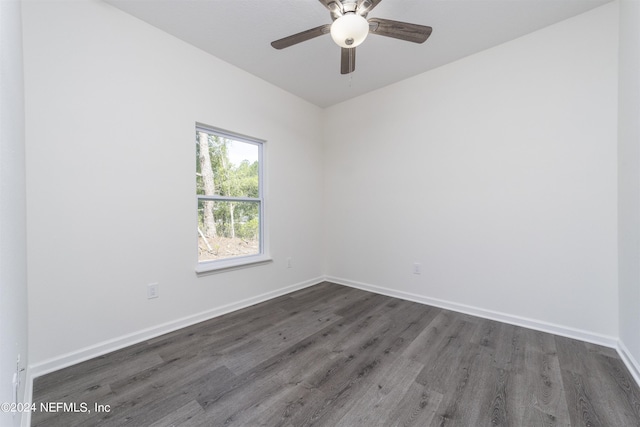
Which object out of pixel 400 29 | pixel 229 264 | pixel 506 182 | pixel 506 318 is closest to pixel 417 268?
pixel 506 318

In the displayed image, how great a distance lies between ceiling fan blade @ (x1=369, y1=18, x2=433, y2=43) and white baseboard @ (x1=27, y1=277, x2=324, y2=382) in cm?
287

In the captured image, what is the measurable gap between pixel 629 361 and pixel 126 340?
3744mm

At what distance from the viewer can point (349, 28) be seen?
1522 mm

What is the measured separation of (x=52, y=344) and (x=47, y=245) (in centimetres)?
69

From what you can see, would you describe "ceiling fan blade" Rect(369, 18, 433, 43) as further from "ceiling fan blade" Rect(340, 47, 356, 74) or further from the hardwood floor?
the hardwood floor

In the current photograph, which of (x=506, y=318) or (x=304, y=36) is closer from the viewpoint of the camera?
(x=304, y=36)

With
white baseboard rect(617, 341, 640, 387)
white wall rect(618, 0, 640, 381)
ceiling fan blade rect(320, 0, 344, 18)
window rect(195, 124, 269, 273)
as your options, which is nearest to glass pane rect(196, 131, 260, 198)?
window rect(195, 124, 269, 273)

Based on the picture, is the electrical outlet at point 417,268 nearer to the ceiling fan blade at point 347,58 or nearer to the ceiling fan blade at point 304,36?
the ceiling fan blade at point 347,58

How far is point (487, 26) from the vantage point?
2227mm

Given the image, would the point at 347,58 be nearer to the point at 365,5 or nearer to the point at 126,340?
the point at 365,5

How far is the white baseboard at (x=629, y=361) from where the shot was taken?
1.60 meters

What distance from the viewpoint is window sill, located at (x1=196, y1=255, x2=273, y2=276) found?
253 centimetres

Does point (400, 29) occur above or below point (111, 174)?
above

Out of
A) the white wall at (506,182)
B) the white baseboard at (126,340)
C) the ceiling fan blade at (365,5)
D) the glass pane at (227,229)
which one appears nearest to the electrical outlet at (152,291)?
the white baseboard at (126,340)
